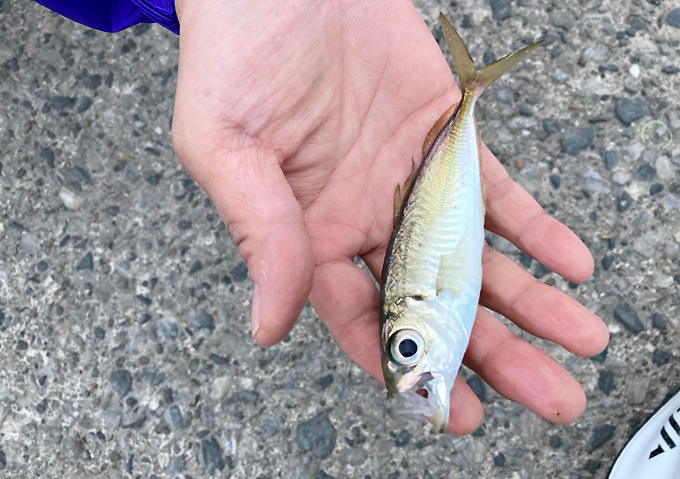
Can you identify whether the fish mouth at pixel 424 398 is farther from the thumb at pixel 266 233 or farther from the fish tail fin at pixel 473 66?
the fish tail fin at pixel 473 66

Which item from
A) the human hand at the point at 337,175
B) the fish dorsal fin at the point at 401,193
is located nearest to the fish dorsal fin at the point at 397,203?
the fish dorsal fin at the point at 401,193

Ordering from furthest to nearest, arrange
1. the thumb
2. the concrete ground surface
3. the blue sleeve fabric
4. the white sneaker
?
the blue sleeve fabric < the concrete ground surface < the white sneaker < the thumb

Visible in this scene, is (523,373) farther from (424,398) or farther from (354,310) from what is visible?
(354,310)

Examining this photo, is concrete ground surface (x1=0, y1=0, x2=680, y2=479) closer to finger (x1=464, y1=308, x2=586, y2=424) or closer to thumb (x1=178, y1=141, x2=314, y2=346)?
finger (x1=464, y1=308, x2=586, y2=424)

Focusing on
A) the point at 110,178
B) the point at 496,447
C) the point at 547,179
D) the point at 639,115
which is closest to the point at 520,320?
the point at 496,447

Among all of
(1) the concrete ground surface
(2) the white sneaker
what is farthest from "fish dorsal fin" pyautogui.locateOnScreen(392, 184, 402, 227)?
(2) the white sneaker

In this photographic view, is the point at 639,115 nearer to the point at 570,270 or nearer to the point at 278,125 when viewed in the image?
the point at 570,270

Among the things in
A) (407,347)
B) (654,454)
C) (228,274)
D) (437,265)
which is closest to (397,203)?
(437,265)
